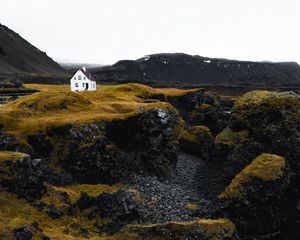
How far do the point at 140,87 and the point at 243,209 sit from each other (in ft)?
153

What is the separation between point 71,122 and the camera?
48031 mm

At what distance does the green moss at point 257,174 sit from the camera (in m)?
42.2

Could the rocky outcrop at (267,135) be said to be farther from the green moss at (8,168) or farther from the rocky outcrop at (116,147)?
the green moss at (8,168)

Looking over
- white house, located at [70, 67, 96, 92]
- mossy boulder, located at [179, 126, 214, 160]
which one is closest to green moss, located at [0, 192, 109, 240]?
mossy boulder, located at [179, 126, 214, 160]

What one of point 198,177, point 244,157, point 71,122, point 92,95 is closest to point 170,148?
point 198,177

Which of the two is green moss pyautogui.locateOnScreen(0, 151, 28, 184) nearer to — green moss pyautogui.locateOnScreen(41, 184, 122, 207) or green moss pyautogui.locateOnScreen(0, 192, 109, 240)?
green moss pyautogui.locateOnScreen(0, 192, 109, 240)

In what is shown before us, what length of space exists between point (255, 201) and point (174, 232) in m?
10.7

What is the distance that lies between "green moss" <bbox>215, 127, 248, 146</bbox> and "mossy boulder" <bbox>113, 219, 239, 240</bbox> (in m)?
20.5

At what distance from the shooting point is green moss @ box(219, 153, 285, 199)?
42250mm

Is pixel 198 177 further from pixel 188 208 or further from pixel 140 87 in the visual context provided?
pixel 140 87

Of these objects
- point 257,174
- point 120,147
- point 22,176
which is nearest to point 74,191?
point 22,176

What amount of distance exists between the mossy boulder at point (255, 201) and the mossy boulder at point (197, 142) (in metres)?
24.2

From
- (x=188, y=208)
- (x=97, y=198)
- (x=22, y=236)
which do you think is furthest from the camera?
(x=188, y=208)

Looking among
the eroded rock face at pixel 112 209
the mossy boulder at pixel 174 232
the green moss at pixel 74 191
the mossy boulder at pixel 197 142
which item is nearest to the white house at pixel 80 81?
the mossy boulder at pixel 197 142
